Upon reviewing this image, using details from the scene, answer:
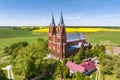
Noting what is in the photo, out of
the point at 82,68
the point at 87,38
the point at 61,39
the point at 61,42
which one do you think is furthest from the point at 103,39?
the point at 82,68

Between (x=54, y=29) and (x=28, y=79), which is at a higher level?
(x=54, y=29)

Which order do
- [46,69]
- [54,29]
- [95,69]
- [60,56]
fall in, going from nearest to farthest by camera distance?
[46,69] → [95,69] → [60,56] → [54,29]

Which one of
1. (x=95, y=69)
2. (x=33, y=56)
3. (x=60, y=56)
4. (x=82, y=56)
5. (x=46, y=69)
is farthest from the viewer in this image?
(x=60, y=56)

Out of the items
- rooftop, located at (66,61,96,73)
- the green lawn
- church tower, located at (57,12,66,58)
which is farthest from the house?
the green lawn

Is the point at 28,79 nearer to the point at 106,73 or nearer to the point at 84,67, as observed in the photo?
the point at 84,67

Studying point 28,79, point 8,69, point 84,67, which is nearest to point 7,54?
point 8,69

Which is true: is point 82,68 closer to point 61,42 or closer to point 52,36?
point 61,42

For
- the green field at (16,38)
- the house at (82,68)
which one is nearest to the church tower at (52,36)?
the house at (82,68)
